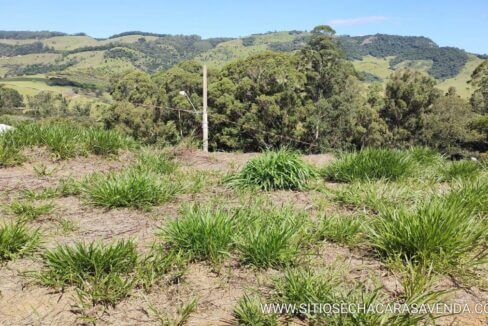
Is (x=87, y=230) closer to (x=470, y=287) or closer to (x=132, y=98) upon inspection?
(x=470, y=287)

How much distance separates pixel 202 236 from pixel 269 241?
1.98 feet

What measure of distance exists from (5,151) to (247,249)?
17.2 feet

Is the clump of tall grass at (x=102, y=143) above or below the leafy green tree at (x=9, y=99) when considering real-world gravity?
above

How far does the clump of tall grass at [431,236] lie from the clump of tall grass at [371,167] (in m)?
2.19

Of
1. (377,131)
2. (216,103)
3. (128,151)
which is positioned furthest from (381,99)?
(128,151)

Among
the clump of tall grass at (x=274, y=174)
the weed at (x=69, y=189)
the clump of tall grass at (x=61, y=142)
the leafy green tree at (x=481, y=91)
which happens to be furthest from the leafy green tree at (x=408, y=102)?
the weed at (x=69, y=189)

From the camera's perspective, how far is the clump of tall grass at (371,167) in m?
6.01

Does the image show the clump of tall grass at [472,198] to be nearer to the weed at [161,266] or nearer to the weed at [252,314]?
the weed at [252,314]

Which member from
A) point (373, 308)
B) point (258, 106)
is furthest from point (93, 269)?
point (258, 106)

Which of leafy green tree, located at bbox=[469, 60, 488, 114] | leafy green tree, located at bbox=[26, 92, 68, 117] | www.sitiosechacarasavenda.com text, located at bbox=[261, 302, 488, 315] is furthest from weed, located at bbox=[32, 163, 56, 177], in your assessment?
leafy green tree, located at bbox=[26, 92, 68, 117]

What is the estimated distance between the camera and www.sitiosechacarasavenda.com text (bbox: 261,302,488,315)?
252 cm

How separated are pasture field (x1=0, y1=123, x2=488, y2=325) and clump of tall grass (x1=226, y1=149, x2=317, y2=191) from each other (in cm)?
10

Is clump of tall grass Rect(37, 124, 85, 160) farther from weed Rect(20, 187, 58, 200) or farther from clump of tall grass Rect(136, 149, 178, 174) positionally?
weed Rect(20, 187, 58, 200)

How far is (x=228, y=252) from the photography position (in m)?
3.45
